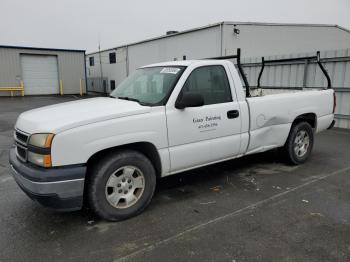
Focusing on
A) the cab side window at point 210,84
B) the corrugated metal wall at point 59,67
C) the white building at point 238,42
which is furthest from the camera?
the corrugated metal wall at point 59,67

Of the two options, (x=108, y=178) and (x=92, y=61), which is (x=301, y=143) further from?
(x=92, y=61)

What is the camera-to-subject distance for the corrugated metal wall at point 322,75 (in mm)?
8984

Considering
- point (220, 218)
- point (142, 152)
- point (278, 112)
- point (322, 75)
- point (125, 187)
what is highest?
point (322, 75)

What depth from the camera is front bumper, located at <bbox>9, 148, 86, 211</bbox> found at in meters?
2.96

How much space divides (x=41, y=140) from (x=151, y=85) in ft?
5.70

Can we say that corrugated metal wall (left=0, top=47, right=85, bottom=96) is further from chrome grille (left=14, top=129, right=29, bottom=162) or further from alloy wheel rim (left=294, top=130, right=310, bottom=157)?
alloy wheel rim (left=294, top=130, right=310, bottom=157)

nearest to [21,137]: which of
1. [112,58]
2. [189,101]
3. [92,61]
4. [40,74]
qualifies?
[189,101]

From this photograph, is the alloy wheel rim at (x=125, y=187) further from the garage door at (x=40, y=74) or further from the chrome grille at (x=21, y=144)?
the garage door at (x=40, y=74)

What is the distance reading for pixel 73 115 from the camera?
10.7 ft

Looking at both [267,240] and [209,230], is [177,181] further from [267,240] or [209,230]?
[267,240]

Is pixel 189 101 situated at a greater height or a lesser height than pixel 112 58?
lesser

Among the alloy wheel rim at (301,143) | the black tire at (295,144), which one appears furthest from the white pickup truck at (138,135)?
the alloy wheel rim at (301,143)

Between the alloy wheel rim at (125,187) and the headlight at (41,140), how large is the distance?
0.78 metres

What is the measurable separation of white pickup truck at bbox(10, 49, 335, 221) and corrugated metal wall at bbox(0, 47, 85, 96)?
2255cm
